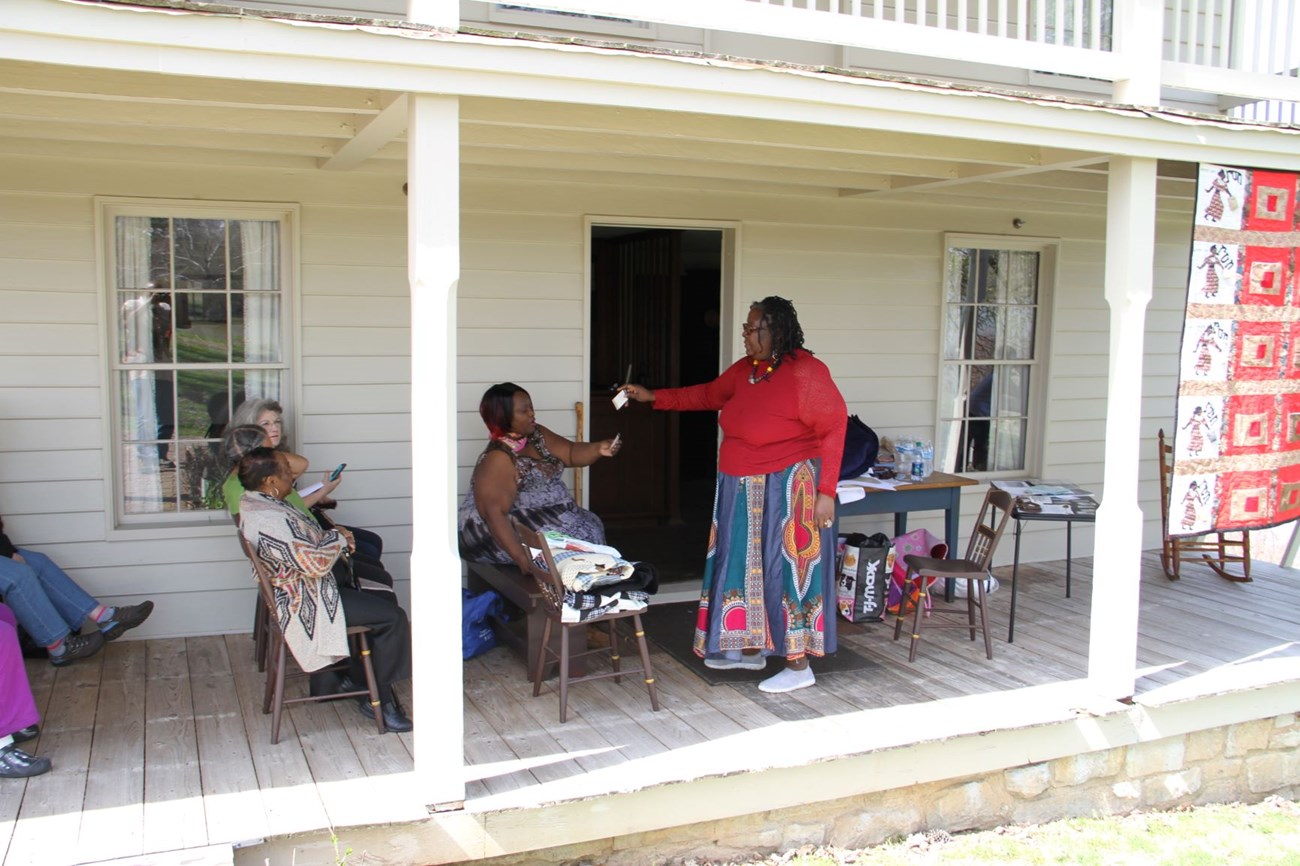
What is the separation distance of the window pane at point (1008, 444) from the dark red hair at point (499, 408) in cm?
369

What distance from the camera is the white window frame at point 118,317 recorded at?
5113 mm

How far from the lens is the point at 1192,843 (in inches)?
187

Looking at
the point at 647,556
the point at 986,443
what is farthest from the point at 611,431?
the point at 986,443

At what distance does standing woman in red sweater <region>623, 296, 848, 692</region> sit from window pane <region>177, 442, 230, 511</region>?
244 cm

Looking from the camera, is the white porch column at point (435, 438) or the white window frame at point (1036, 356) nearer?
the white porch column at point (435, 438)

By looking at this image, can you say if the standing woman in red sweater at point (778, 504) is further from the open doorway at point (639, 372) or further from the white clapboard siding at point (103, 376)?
the open doorway at point (639, 372)

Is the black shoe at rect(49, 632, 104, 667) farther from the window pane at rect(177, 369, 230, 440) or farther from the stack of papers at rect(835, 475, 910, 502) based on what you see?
the stack of papers at rect(835, 475, 910, 502)

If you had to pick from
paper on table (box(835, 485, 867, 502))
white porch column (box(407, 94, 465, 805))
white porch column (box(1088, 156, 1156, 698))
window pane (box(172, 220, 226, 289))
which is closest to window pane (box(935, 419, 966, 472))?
paper on table (box(835, 485, 867, 502))

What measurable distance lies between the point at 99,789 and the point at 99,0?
98.5 inches

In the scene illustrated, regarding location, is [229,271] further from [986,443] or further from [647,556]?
[986,443]

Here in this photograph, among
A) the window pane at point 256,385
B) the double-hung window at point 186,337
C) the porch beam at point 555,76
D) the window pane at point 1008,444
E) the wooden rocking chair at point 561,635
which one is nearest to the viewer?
the porch beam at point 555,76

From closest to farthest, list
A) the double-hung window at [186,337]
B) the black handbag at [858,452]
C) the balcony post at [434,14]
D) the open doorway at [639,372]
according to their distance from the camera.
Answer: the balcony post at [434,14] < the double-hung window at [186,337] < the black handbag at [858,452] < the open doorway at [639,372]

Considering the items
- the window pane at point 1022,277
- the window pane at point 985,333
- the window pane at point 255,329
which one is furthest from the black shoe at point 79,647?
the window pane at point 1022,277

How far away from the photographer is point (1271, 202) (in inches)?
201
